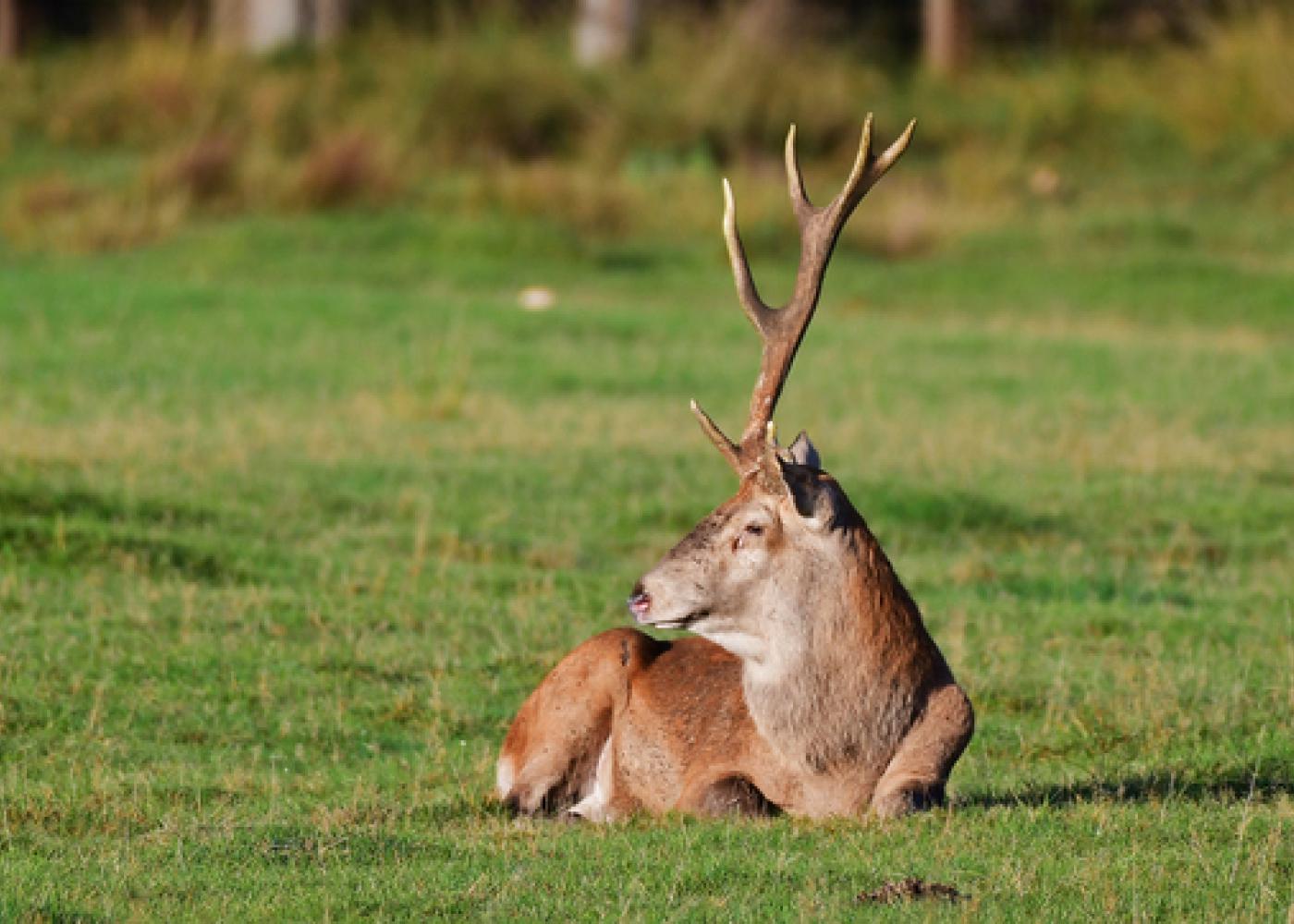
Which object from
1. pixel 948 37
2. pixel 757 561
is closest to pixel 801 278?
pixel 757 561

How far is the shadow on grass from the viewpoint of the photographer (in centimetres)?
768

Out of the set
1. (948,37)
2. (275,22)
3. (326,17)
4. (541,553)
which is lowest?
(541,553)

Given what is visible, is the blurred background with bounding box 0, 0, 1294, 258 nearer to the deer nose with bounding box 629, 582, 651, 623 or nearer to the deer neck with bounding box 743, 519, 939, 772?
the deer neck with bounding box 743, 519, 939, 772

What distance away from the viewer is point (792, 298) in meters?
7.89

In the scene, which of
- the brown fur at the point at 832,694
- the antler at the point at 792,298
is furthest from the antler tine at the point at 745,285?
the brown fur at the point at 832,694

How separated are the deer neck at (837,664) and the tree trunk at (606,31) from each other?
90.0 feet

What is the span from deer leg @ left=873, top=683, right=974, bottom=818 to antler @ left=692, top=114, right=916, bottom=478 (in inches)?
34.4

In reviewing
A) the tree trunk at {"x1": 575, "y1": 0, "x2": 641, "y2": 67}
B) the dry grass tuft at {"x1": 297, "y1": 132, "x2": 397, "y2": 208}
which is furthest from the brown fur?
the tree trunk at {"x1": 575, "y1": 0, "x2": 641, "y2": 67}

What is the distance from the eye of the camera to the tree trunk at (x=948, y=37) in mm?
37125

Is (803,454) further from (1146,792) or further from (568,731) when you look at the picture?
(1146,792)

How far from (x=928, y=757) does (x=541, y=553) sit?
5577 millimetres

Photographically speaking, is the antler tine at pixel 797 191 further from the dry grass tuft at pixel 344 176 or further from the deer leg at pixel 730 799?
the dry grass tuft at pixel 344 176

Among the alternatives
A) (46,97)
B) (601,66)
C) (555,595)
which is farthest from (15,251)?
(555,595)

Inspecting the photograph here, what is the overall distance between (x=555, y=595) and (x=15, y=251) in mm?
15738
